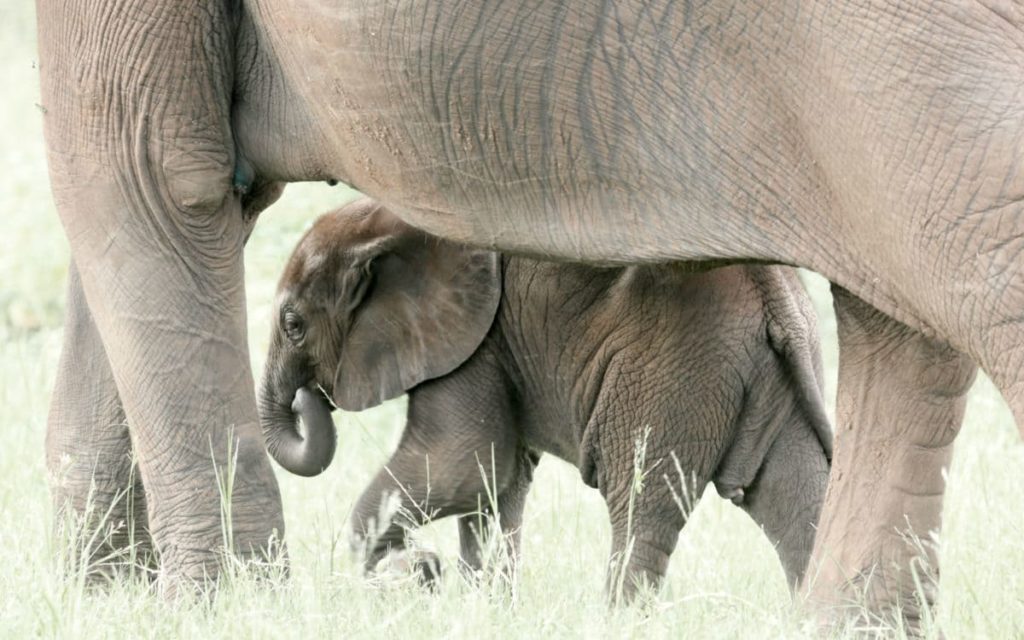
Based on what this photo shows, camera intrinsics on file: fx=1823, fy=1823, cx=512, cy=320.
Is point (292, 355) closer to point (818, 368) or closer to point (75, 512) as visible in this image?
point (75, 512)

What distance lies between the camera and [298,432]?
5.65 metres

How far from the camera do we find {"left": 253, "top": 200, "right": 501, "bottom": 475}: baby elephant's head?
5.22 m

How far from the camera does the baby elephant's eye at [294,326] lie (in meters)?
5.45

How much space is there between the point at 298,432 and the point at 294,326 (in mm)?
381

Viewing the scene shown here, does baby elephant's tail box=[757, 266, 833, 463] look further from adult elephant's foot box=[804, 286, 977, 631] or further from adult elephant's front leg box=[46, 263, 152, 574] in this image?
adult elephant's front leg box=[46, 263, 152, 574]

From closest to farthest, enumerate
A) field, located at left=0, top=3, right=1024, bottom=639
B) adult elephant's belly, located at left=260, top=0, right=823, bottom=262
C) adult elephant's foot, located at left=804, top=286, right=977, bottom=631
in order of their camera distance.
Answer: adult elephant's belly, located at left=260, top=0, right=823, bottom=262 → field, located at left=0, top=3, right=1024, bottom=639 → adult elephant's foot, located at left=804, top=286, right=977, bottom=631

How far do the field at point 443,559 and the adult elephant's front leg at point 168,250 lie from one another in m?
0.21

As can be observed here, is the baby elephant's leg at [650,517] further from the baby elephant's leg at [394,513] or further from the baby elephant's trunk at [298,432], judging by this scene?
the baby elephant's trunk at [298,432]

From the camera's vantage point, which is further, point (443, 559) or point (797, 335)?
point (797, 335)

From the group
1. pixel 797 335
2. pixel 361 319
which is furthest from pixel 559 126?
pixel 361 319

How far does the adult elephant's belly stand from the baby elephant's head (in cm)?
149

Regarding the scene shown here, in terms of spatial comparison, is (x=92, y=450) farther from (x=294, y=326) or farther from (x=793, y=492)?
(x=793, y=492)

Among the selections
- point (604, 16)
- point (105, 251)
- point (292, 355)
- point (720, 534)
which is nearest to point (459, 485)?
point (292, 355)

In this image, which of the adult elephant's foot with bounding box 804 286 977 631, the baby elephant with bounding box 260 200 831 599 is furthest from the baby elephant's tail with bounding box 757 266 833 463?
the adult elephant's foot with bounding box 804 286 977 631
